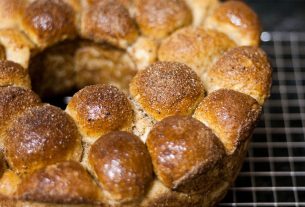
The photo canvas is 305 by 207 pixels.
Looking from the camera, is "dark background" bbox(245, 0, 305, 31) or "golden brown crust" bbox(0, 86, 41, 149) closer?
"golden brown crust" bbox(0, 86, 41, 149)

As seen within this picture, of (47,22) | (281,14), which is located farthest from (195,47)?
(281,14)

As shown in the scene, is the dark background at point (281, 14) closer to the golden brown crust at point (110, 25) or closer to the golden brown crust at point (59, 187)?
the golden brown crust at point (110, 25)

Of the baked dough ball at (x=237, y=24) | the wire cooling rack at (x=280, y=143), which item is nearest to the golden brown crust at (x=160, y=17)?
the baked dough ball at (x=237, y=24)

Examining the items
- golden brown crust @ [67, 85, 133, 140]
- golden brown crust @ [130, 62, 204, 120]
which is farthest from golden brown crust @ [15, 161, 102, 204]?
golden brown crust @ [130, 62, 204, 120]

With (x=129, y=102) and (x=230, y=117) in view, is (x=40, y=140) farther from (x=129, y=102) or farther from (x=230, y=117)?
(x=230, y=117)

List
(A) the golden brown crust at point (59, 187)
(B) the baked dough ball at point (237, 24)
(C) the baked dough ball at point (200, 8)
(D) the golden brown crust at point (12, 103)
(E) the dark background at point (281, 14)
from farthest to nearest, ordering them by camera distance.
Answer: (E) the dark background at point (281, 14), (C) the baked dough ball at point (200, 8), (B) the baked dough ball at point (237, 24), (D) the golden brown crust at point (12, 103), (A) the golden brown crust at point (59, 187)

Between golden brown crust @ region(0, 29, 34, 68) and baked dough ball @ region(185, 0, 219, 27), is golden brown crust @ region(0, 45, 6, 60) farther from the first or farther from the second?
baked dough ball @ region(185, 0, 219, 27)

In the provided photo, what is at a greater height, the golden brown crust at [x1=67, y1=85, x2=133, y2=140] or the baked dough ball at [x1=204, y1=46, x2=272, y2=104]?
the golden brown crust at [x1=67, y1=85, x2=133, y2=140]
